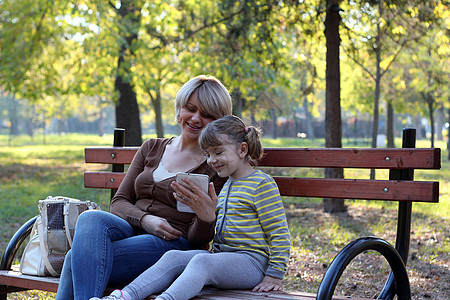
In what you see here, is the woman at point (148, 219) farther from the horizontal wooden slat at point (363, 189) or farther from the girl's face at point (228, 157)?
the horizontal wooden slat at point (363, 189)

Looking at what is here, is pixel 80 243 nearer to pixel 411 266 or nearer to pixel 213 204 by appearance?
pixel 213 204

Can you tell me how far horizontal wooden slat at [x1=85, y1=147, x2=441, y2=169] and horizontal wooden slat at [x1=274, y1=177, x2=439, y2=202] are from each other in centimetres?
10

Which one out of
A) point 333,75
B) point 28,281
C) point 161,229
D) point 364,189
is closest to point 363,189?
point 364,189

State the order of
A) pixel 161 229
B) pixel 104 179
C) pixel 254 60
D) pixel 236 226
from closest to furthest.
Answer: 1. pixel 236 226
2. pixel 161 229
3. pixel 104 179
4. pixel 254 60

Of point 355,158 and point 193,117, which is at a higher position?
point 193,117

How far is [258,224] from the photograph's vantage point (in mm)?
Answer: 3051

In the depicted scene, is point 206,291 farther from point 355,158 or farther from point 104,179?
point 104,179

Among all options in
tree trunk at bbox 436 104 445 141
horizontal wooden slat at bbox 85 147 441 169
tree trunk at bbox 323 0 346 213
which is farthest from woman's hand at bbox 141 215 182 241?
tree trunk at bbox 436 104 445 141

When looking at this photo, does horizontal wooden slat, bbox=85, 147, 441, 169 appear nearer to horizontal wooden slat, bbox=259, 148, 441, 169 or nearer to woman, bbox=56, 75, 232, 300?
horizontal wooden slat, bbox=259, 148, 441, 169

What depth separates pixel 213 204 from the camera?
3.05 meters

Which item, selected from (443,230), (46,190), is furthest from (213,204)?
(46,190)

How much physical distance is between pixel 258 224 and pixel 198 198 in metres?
0.35

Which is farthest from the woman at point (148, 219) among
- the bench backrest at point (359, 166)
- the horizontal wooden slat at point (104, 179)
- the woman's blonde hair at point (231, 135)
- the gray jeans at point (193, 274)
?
the horizontal wooden slat at point (104, 179)

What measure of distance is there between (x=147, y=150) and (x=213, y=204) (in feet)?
2.85
